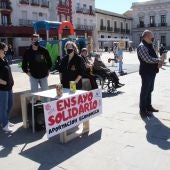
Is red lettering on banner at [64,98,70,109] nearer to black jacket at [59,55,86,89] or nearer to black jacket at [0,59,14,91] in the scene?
black jacket at [59,55,86,89]

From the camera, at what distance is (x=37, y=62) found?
6457mm

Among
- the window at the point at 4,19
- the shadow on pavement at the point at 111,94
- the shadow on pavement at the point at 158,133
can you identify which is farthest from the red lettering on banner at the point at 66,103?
the window at the point at 4,19

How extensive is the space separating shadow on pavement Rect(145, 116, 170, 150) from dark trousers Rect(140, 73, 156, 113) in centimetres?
43

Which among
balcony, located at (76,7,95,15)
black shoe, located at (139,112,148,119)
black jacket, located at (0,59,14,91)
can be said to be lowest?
black shoe, located at (139,112,148,119)

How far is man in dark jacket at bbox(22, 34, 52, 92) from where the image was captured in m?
6.43

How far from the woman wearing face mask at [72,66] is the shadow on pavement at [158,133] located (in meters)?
1.63

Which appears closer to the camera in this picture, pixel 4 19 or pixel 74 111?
pixel 74 111

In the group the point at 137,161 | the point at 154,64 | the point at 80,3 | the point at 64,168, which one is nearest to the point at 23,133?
the point at 64,168

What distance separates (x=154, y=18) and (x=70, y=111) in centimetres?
5986

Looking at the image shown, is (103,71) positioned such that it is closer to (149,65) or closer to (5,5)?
(149,65)

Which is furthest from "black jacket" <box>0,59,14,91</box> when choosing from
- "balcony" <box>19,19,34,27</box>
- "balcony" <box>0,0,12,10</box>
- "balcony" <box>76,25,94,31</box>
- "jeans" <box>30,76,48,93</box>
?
"balcony" <box>76,25,94,31</box>

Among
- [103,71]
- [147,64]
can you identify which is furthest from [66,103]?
[103,71]

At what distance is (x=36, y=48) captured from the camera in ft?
21.0

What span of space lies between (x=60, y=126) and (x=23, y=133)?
1.09m
